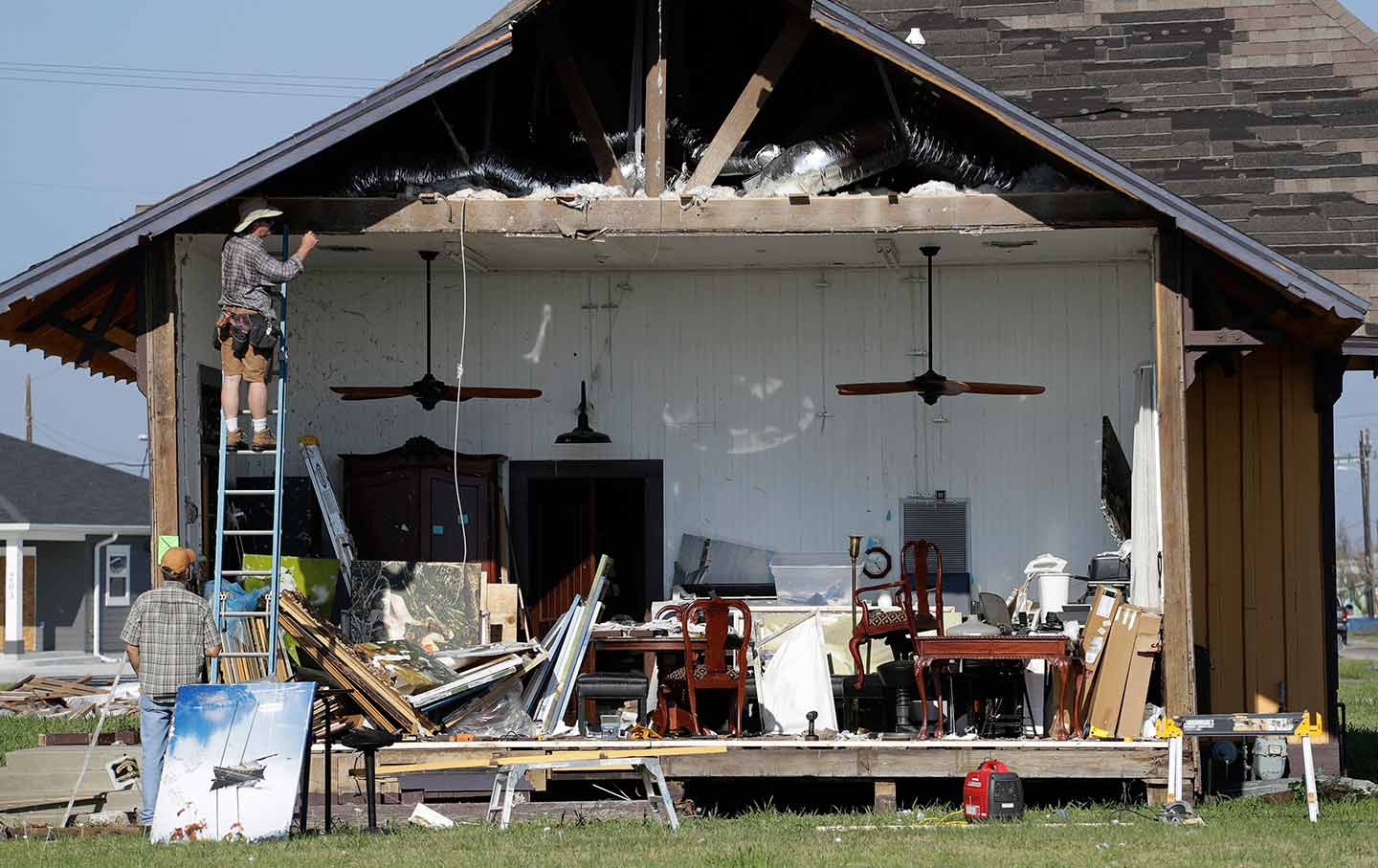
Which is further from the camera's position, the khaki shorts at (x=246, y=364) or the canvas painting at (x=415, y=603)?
the canvas painting at (x=415, y=603)

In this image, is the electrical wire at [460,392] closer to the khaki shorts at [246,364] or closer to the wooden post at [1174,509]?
the khaki shorts at [246,364]

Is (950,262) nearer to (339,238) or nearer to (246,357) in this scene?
(339,238)

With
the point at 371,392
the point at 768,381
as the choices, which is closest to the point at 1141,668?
the point at 768,381

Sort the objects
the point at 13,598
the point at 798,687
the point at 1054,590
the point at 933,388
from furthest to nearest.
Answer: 1. the point at 13,598
2. the point at 933,388
3. the point at 1054,590
4. the point at 798,687

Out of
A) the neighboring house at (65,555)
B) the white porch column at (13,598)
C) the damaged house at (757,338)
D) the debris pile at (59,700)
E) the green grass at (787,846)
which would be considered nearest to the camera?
the green grass at (787,846)

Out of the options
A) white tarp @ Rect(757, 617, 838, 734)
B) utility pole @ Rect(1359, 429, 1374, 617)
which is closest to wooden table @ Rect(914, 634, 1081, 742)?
white tarp @ Rect(757, 617, 838, 734)

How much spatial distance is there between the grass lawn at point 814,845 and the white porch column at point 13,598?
24.1 meters

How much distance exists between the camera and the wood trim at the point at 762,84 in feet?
40.8

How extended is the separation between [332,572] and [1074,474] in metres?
6.88

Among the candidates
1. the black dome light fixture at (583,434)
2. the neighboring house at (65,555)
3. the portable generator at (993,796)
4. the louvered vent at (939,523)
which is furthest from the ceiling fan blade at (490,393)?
the neighboring house at (65,555)

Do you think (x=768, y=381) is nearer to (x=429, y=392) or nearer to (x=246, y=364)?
(x=429, y=392)

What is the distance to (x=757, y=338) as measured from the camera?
16406 mm

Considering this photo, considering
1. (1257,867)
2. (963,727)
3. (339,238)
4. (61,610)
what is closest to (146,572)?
(61,610)

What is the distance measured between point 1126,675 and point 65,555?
89.8 ft
